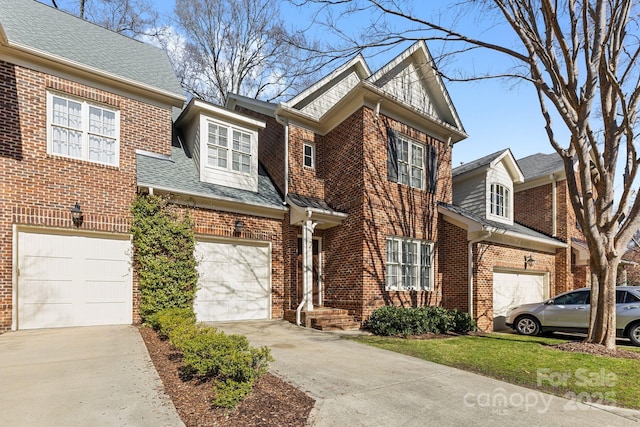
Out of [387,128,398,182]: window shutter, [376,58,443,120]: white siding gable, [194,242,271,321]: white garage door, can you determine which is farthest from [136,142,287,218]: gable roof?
[376,58,443,120]: white siding gable

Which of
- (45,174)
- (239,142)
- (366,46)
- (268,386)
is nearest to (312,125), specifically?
(239,142)

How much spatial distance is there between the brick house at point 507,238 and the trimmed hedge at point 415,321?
3.05 ft

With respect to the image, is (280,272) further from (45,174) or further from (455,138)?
(455,138)

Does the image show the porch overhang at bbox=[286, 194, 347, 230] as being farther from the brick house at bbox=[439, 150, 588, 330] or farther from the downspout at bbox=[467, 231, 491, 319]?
the downspout at bbox=[467, 231, 491, 319]

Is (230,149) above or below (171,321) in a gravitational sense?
above

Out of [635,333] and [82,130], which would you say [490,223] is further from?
[82,130]

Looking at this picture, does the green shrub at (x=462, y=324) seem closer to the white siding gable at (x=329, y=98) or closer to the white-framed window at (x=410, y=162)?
the white-framed window at (x=410, y=162)

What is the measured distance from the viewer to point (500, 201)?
14.6 m

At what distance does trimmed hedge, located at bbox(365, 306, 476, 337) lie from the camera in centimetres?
973

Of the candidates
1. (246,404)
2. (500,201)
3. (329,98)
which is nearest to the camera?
(246,404)

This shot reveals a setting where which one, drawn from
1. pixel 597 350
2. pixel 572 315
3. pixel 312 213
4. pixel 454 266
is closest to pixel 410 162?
pixel 454 266

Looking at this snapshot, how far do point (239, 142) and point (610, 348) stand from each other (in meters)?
11.0

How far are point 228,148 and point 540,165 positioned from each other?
576 inches

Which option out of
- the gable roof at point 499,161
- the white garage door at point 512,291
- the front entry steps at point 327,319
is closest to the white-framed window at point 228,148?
the front entry steps at point 327,319
